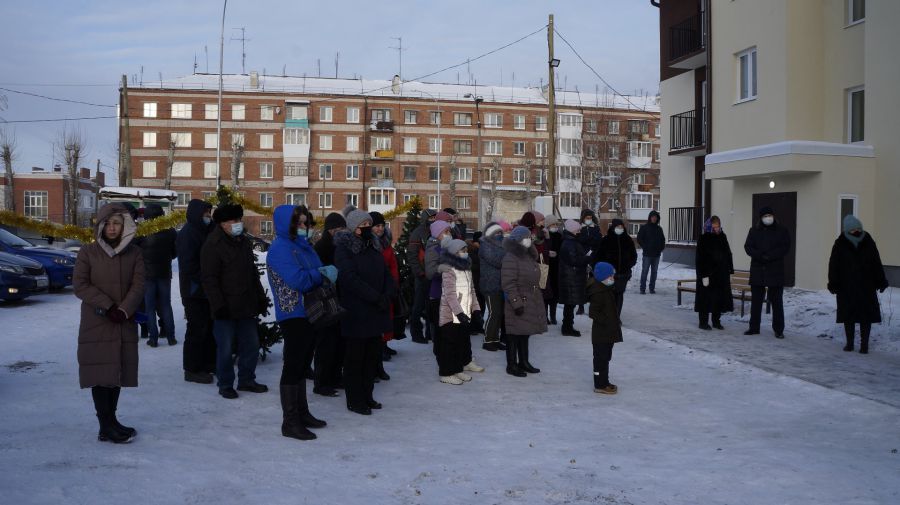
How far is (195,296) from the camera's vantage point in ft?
26.5

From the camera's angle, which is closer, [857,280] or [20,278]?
[857,280]

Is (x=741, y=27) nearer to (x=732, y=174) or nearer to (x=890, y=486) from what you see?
(x=732, y=174)

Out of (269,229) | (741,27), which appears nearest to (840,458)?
(741,27)

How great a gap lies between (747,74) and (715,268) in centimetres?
1087

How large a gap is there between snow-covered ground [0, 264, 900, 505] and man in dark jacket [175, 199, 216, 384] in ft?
1.11

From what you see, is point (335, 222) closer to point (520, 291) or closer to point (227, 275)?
point (227, 275)

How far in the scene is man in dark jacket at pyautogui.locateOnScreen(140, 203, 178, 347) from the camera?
1031cm

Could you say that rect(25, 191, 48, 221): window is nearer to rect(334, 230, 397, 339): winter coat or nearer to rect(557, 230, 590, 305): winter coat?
rect(557, 230, 590, 305): winter coat

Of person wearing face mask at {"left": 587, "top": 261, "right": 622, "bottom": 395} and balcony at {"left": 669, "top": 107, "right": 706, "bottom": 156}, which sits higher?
balcony at {"left": 669, "top": 107, "right": 706, "bottom": 156}

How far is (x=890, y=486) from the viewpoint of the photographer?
5156mm

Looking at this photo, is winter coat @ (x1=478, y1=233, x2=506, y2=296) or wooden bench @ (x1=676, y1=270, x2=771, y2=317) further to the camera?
wooden bench @ (x1=676, y1=270, x2=771, y2=317)

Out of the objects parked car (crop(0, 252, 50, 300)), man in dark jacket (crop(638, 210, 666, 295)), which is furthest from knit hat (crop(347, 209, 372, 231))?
man in dark jacket (crop(638, 210, 666, 295))

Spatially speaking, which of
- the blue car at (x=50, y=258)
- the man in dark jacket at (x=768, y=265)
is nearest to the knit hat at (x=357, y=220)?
the man in dark jacket at (x=768, y=265)

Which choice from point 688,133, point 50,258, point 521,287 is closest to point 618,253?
point 521,287
